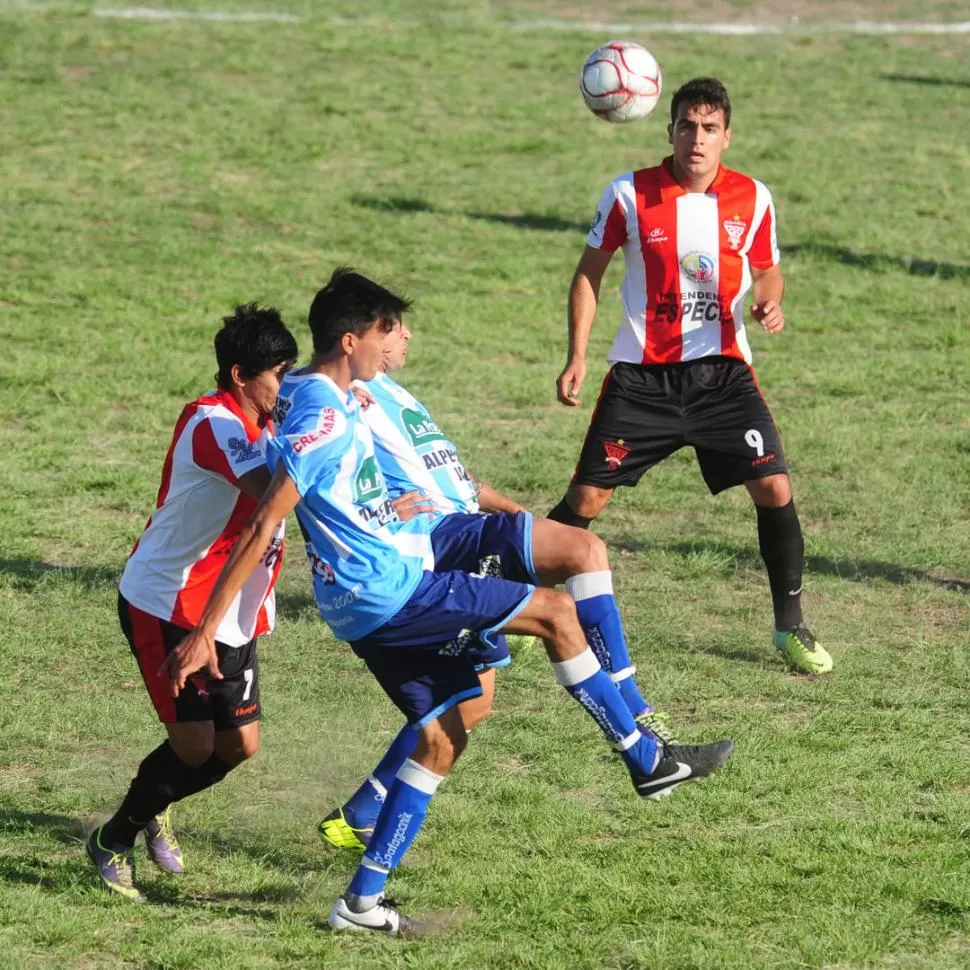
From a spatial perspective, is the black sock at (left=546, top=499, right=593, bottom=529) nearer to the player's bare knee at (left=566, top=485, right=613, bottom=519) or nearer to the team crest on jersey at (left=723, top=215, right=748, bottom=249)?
the player's bare knee at (left=566, top=485, right=613, bottom=519)

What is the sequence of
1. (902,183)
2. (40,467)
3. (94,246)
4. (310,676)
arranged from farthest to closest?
(902,183) → (94,246) → (40,467) → (310,676)

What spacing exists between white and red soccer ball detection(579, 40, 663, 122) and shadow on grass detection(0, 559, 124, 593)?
3633mm

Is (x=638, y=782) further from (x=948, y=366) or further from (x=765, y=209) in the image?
(x=948, y=366)

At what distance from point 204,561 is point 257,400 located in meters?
0.57

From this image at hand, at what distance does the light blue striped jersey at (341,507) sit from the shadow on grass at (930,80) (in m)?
19.4

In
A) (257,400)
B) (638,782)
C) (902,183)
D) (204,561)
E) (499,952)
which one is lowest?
(499,952)

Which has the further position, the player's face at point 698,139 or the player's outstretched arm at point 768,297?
the player's outstretched arm at point 768,297

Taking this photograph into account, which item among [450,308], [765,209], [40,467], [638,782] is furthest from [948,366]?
[638,782]

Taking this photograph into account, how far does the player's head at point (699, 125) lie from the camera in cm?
725

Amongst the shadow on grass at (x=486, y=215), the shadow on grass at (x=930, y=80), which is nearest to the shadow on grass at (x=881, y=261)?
the shadow on grass at (x=486, y=215)

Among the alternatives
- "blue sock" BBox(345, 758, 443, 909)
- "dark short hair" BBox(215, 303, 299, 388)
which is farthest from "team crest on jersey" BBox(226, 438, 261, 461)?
"blue sock" BBox(345, 758, 443, 909)

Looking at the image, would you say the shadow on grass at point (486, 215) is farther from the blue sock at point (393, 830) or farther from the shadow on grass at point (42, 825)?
the blue sock at point (393, 830)

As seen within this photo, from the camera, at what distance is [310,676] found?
7.50 m

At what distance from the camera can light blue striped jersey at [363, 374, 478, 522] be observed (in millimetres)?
5691
